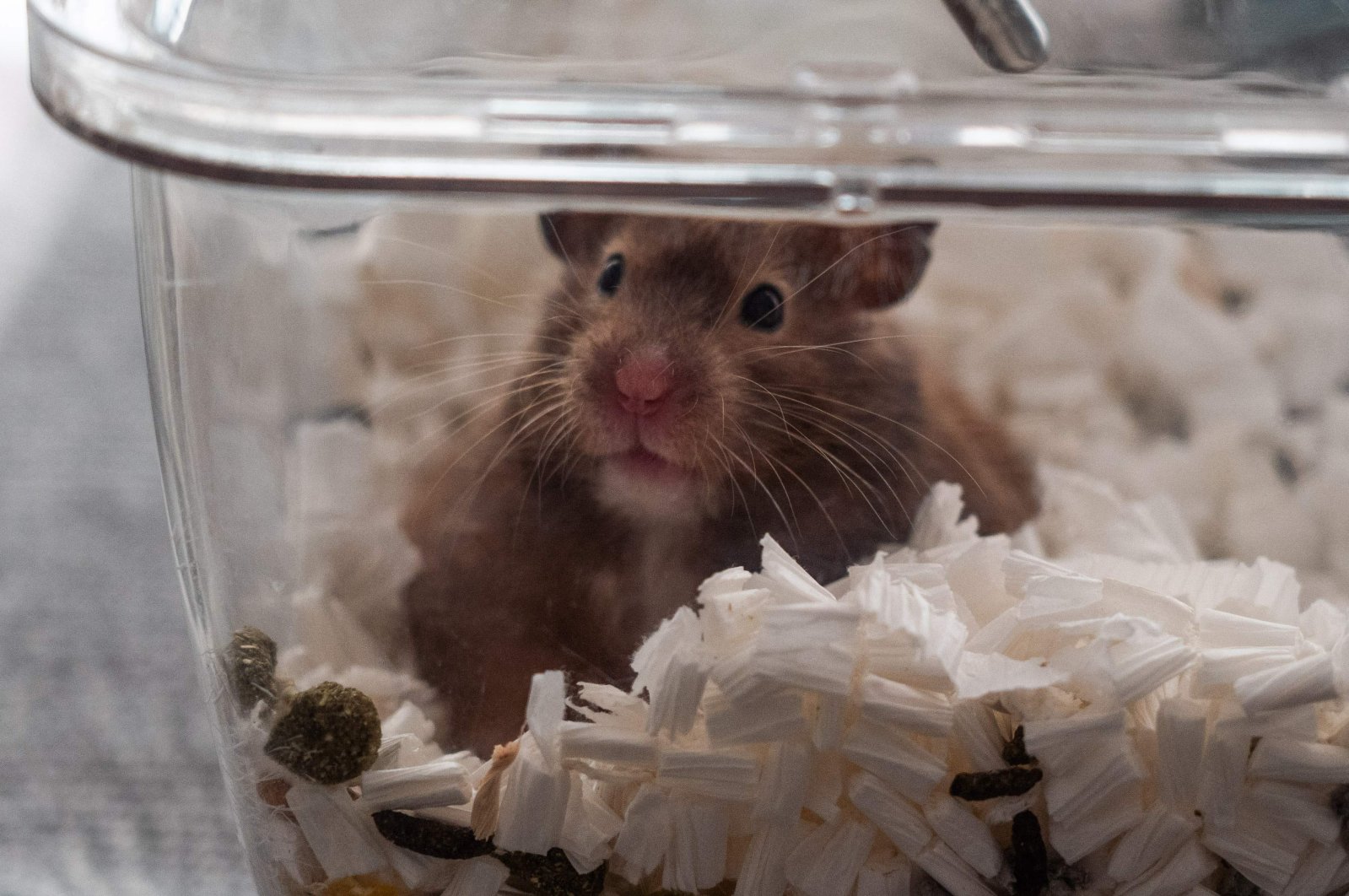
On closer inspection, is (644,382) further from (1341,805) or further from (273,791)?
(1341,805)

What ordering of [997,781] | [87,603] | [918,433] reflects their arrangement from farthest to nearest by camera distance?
1. [87,603]
2. [918,433]
3. [997,781]

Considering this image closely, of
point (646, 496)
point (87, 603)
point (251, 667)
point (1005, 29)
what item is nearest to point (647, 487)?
point (646, 496)

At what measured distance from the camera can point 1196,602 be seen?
2.25 feet

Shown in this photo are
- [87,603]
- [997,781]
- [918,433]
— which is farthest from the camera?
[87,603]

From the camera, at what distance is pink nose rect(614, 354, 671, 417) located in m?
0.64

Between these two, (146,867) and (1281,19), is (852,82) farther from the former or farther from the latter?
(146,867)

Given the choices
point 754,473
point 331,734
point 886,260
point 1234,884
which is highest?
point 886,260

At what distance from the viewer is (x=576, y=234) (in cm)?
63

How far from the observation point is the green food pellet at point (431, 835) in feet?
2.05

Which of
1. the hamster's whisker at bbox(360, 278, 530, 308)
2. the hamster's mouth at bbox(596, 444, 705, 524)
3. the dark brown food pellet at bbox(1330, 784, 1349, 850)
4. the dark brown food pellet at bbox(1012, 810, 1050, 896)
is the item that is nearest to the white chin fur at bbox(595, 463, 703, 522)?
the hamster's mouth at bbox(596, 444, 705, 524)

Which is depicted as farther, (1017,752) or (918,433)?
(918,433)

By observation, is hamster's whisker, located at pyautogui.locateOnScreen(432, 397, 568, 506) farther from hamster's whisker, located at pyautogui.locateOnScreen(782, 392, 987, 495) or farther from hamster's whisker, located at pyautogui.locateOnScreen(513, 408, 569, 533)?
hamster's whisker, located at pyautogui.locateOnScreen(782, 392, 987, 495)

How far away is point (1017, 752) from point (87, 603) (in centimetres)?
85

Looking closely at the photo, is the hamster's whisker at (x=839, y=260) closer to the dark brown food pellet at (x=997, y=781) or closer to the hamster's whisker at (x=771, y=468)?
the hamster's whisker at (x=771, y=468)
